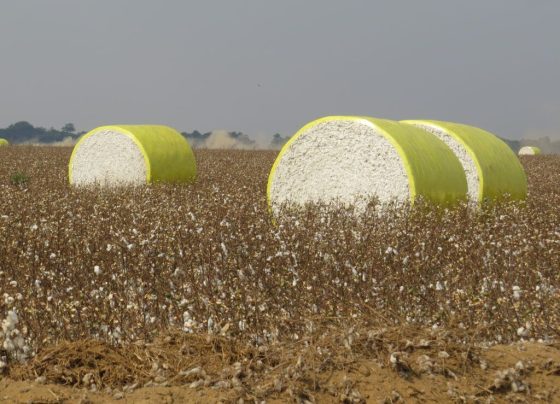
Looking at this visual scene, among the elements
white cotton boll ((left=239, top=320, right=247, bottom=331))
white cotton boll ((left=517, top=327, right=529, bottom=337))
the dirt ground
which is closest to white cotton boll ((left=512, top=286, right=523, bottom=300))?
white cotton boll ((left=517, top=327, right=529, bottom=337))

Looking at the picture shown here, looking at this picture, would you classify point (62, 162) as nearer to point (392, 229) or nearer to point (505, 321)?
point (392, 229)

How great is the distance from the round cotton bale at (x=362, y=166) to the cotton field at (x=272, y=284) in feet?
1.13

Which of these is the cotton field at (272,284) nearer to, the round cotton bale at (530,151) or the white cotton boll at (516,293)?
the white cotton boll at (516,293)

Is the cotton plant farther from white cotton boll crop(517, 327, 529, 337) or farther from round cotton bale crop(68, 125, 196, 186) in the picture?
round cotton bale crop(68, 125, 196, 186)

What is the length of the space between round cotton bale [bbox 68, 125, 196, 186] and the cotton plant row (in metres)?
3.15

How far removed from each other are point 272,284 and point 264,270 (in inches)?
27.9

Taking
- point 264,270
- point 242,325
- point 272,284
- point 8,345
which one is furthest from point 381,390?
point 264,270

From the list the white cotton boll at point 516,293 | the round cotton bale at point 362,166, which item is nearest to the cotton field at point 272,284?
the white cotton boll at point 516,293

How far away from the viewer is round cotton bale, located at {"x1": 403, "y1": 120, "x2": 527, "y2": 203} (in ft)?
38.5

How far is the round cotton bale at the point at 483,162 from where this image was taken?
11.7 m

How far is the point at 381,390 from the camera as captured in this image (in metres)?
3.93

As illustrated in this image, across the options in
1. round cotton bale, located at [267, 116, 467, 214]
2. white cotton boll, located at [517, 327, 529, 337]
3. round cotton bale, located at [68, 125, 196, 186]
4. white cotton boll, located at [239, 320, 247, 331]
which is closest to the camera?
white cotton boll, located at [517, 327, 529, 337]

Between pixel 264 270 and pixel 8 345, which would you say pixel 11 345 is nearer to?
pixel 8 345

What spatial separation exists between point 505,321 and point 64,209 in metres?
7.47
